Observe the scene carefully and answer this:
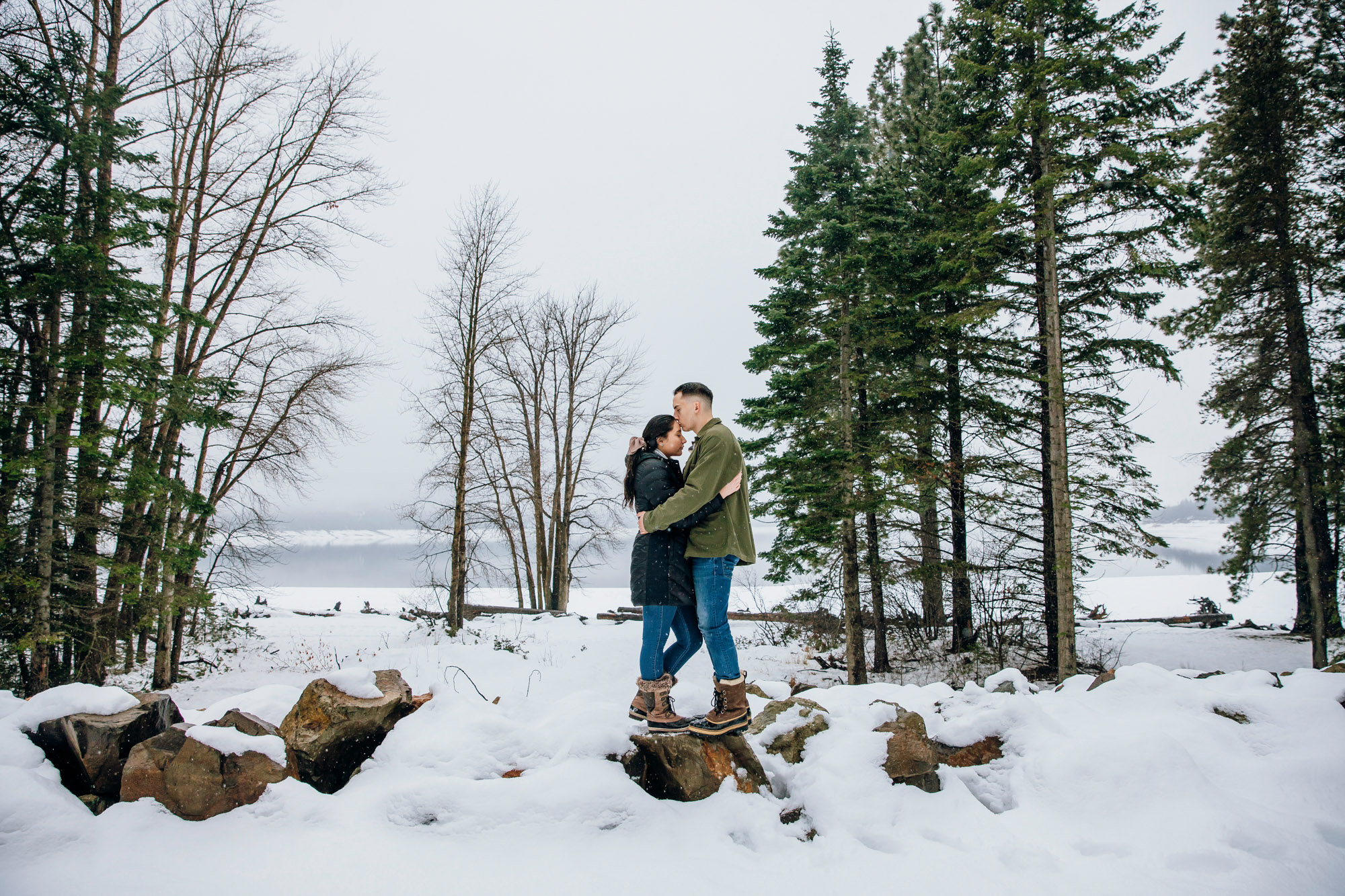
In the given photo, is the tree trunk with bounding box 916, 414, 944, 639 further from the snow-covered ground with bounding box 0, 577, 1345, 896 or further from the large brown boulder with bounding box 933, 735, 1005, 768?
the large brown boulder with bounding box 933, 735, 1005, 768

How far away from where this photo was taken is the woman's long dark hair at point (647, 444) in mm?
3699

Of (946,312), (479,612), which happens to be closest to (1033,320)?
(946,312)

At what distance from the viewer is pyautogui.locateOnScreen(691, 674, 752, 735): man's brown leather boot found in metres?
3.51

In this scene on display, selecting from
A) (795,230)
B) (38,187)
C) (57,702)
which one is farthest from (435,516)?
(57,702)

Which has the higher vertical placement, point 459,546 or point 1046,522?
point 1046,522

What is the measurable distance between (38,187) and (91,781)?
8905mm

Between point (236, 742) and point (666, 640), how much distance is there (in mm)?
2334

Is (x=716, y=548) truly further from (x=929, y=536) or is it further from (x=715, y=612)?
(x=929, y=536)

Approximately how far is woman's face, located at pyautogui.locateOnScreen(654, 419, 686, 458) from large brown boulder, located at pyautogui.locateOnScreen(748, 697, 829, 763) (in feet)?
6.43

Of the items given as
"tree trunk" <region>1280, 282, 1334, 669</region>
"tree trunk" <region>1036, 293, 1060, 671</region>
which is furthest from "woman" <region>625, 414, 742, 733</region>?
"tree trunk" <region>1280, 282, 1334, 669</region>

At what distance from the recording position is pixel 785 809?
10.7 ft

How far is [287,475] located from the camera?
12805 mm

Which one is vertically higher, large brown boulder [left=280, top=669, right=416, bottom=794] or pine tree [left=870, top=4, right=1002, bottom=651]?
pine tree [left=870, top=4, right=1002, bottom=651]

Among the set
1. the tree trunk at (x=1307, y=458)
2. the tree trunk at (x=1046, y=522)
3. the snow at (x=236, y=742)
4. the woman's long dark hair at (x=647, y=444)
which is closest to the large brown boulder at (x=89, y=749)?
the snow at (x=236, y=742)
